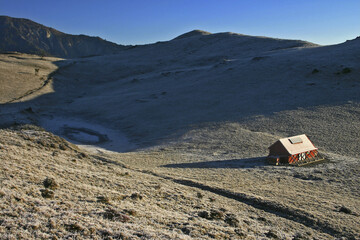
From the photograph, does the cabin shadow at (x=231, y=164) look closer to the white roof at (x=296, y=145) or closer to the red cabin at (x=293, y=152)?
the red cabin at (x=293, y=152)

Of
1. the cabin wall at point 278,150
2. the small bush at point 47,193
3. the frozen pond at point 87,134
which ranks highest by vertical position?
the cabin wall at point 278,150

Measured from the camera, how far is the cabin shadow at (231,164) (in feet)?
74.5

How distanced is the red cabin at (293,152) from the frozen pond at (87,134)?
42.2ft

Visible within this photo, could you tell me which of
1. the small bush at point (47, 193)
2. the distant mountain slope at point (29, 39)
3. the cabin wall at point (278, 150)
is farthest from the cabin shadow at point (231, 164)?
the distant mountain slope at point (29, 39)

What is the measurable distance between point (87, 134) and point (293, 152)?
21697 mm

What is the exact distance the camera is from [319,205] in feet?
50.0

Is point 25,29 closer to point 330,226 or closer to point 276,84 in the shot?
point 276,84

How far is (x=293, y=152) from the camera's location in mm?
23781

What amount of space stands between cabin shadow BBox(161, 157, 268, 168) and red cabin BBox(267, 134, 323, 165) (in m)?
0.87

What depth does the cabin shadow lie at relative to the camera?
2270cm

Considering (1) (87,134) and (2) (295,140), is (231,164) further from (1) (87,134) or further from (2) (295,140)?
(1) (87,134)

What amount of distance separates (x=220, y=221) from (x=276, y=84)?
3856cm

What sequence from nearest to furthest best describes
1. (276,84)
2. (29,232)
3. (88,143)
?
(29,232) < (88,143) < (276,84)

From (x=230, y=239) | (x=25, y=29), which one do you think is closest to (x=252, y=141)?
(x=230, y=239)
